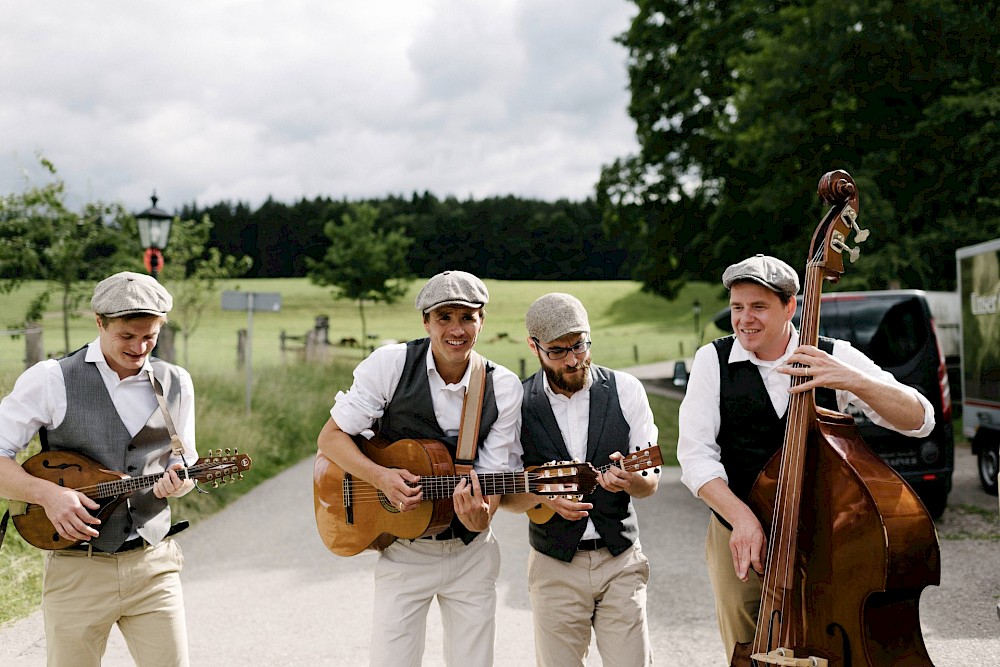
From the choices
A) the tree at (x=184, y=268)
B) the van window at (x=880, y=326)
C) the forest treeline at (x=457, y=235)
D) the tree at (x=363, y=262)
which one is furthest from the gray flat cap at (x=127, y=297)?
the forest treeline at (x=457, y=235)

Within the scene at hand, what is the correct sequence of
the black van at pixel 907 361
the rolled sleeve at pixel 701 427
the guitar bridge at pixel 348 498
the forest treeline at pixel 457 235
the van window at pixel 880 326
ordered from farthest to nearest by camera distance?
the forest treeline at pixel 457 235 → the van window at pixel 880 326 → the black van at pixel 907 361 → the guitar bridge at pixel 348 498 → the rolled sleeve at pixel 701 427

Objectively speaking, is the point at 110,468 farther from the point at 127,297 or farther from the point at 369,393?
the point at 369,393

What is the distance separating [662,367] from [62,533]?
30250 mm

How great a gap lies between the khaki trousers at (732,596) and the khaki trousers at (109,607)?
205 centimetres

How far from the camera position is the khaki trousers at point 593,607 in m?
3.34

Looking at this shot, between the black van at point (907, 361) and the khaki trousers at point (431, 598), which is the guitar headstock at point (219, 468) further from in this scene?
the black van at point (907, 361)

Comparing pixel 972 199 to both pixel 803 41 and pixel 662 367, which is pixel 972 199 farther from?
pixel 662 367

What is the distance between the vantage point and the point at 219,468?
3.44m

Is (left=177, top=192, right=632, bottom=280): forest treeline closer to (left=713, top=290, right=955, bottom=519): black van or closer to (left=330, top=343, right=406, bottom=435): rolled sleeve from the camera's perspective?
(left=713, top=290, right=955, bottom=519): black van

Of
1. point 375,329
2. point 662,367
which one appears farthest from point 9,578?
point 375,329

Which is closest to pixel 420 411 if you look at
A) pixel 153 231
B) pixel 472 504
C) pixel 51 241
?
pixel 472 504

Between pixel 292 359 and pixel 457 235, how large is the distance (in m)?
49.1

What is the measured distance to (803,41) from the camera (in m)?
17.8

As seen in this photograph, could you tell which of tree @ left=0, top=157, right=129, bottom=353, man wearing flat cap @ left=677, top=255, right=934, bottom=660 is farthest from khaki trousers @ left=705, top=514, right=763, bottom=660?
tree @ left=0, top=157, right=129, bottom=353
